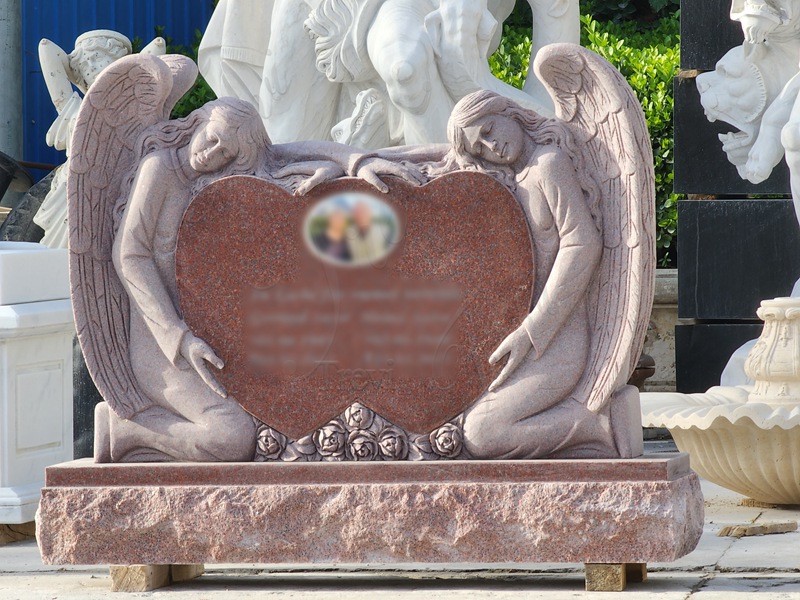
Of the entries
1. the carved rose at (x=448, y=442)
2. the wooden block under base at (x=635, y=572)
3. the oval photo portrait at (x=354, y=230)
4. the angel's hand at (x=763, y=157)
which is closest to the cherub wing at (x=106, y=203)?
the oval photo portrait at (x=354, y=230)

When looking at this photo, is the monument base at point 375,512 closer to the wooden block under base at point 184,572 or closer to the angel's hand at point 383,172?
the wooden block under base at point 184,572

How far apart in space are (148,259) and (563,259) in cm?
105

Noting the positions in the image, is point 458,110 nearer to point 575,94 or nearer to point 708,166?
point 575,94

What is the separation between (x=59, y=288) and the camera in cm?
548

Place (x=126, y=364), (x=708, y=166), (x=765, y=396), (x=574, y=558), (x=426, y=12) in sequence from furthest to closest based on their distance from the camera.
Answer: (x=708, y=166) < (x=426, y=12) < (x=765, y=396) < (x=126, y=364) < (x=574, y=558)

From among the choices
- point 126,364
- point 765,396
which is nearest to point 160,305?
point 126,364

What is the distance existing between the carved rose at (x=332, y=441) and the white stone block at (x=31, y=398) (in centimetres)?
138

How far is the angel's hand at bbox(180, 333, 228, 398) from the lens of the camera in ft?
13.5

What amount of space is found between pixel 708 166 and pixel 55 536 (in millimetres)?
4464

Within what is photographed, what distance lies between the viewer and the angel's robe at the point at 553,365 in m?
4.00

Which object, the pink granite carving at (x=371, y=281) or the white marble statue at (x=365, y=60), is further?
the white marble statue at (x=365, y=60)

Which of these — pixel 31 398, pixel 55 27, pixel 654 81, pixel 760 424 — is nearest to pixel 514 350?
pixel 760 424

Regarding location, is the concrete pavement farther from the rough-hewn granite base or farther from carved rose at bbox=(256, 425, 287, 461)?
carved rose at bbox=(256, 425, 287, 461)

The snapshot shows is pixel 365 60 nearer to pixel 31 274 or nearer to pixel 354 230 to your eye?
pixel 31 274
